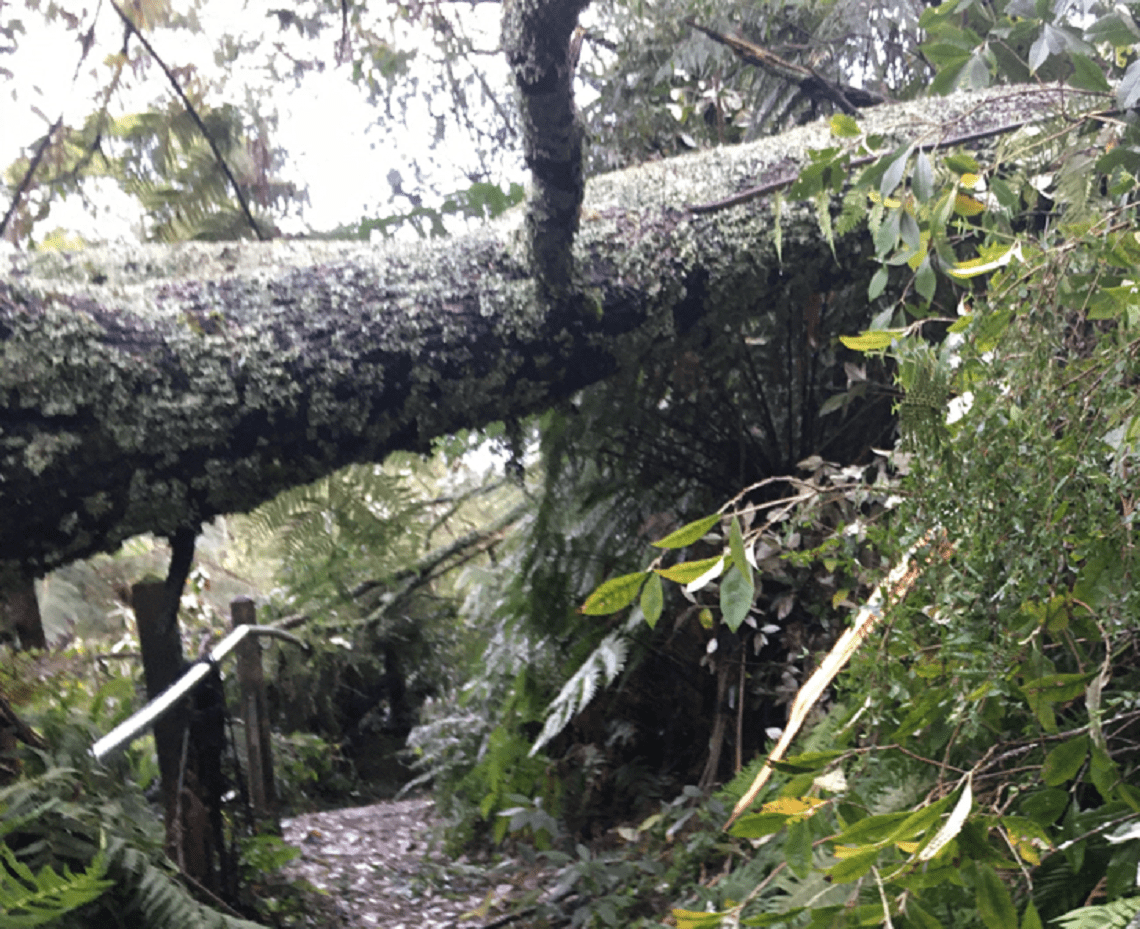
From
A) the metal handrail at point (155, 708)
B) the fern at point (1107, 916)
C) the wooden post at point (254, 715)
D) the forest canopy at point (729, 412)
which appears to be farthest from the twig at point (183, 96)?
the fern at point (1107, 916)

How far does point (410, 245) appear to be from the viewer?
229 cm

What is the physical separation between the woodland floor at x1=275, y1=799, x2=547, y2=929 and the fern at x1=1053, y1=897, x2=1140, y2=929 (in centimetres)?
220

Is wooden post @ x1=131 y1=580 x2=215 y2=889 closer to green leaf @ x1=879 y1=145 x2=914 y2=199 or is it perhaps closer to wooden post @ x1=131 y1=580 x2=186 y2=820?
wooden post @ x1=131 y1=580 x2=186 y2=820

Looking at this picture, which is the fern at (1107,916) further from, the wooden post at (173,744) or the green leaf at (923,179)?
the wooden post at (173,744)

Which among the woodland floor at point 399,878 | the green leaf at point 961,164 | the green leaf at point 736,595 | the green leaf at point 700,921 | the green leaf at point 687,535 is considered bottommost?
the woodland floor at point 399,878

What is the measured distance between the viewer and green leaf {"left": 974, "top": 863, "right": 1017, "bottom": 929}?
2.32 ft

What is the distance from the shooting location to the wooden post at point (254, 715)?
353 centimetres

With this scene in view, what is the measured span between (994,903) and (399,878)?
3017 mm

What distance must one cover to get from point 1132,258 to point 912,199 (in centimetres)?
36

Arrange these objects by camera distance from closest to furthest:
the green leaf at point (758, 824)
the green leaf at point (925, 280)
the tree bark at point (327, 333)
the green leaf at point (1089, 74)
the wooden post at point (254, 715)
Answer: the green leaf at point (758, 824)
the green leaf at point (1089, 74)
the green leaf at point (925, 280)
the tree bark at point (327, 333)
the wooden post at point (254, 715)

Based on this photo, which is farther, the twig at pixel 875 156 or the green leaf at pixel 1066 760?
the twig at pixel 875 156

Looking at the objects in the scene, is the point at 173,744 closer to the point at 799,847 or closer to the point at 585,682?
the point at 585,682

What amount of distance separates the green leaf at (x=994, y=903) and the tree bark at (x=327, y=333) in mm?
1169

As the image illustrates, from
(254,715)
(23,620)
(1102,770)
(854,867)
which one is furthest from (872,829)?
(23,620)
